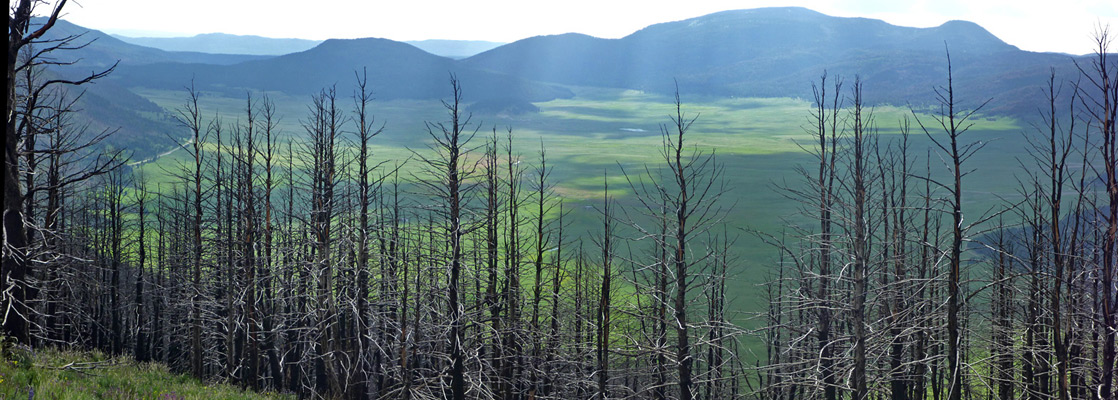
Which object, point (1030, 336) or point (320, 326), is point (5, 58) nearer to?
point (320, 326)

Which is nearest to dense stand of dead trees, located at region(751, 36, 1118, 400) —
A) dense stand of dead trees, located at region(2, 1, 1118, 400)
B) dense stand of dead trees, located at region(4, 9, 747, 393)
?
dense stand of dead trees, located at region(2, 1, 1118, 400)

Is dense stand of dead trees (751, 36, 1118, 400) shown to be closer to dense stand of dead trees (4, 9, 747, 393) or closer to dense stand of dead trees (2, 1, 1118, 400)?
dense stand of dead trees (2, 1, 1118, 400)

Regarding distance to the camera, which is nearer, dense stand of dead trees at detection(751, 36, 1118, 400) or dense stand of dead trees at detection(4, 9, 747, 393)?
dense stand of dead trees at detection(751, 36, 1118, 400)

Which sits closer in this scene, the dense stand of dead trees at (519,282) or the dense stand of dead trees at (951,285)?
the dense stand of dead trees at (951,285)

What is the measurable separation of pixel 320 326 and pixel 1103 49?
19.5m

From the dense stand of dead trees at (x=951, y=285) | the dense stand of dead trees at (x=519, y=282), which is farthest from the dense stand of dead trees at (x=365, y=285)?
the dense stand of dead trees at (x=951, y=285)

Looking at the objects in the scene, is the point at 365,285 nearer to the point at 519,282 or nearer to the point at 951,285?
the point at 519,282

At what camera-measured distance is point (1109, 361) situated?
12.7 metres

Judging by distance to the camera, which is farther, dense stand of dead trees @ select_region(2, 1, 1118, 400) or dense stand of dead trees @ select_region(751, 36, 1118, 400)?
dense stand of dead trees @ select_region(2, 1, 1118, 400)

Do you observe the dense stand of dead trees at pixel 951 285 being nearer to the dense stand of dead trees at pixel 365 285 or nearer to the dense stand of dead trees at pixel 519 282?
the dense stand of dead trees at pixel 519 282

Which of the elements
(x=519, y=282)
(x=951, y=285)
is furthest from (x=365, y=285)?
(x=951, y=285)

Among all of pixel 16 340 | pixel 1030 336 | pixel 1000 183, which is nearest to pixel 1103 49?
pixel 1030 336

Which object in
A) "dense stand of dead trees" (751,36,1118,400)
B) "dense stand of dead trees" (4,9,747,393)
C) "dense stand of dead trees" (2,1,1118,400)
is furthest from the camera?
"dense stand of dead trees" (4,9,747,393)

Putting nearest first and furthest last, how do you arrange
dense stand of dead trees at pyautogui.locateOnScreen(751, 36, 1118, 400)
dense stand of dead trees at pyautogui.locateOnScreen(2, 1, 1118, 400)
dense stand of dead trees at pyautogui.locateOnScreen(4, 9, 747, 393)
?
dense stand of dead trees at pyautogui.locateOnScreen(751, 36, 1118, 400)
dense stand of dead trees at pyautogui.locateOnScreen(2, 1, 1118, 400)
dense stand of dead trees at pyautogui.locateOnScreen(4, 9, 747, 393)
